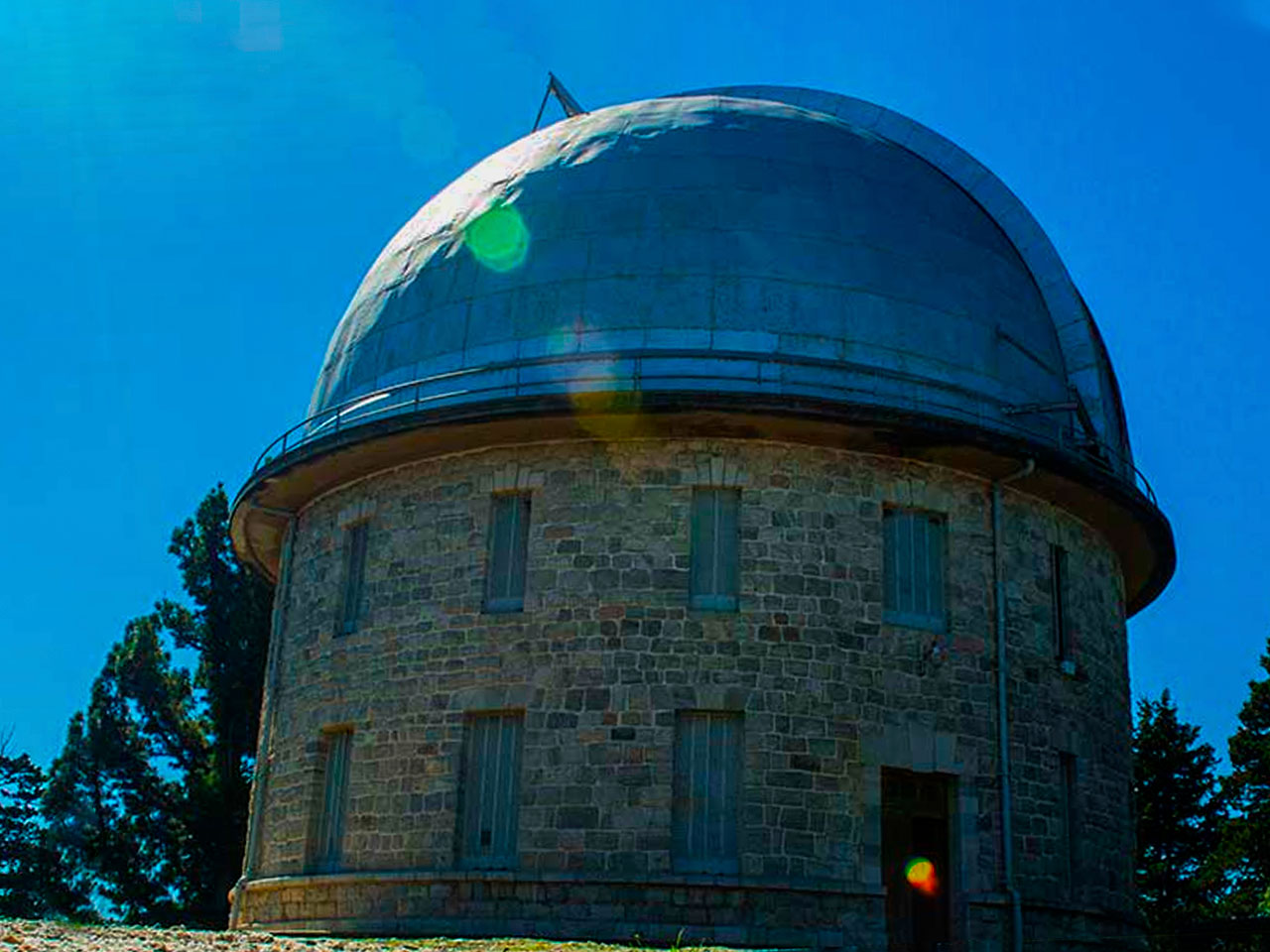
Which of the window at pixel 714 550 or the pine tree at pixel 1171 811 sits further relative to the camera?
the pine tree at pixel 1171 811

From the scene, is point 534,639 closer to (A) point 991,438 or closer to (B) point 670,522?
(B) point 670,522

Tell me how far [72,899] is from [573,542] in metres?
19.7

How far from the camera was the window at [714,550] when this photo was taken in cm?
1705

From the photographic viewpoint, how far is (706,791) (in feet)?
53.6

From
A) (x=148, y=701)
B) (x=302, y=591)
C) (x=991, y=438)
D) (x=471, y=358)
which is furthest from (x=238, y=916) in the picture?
(x=148, y=701)

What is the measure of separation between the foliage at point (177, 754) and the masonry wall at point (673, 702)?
1237 cm

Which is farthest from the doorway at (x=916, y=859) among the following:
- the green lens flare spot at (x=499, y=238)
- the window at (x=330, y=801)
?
the green lens flare spot at (x=499, y=238)

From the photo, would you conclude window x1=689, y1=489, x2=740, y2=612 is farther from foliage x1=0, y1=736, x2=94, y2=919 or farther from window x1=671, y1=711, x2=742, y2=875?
foliage x1=0, y1=736, x2=94, y2=919

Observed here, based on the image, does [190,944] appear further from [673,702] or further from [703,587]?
[703,587]

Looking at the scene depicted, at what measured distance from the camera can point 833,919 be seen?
15992 millimetres

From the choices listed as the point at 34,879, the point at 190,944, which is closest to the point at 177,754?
the point at 34,879

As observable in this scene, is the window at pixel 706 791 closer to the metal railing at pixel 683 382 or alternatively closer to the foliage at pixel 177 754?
the metal railing at pixel 683 382

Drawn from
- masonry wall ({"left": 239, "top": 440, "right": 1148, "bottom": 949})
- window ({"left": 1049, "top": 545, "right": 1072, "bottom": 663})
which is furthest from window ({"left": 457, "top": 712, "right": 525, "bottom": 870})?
window ({"left": 1049, "top": 545, "right": 1072, "bottom": 663})

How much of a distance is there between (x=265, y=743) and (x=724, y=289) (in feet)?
26.4
